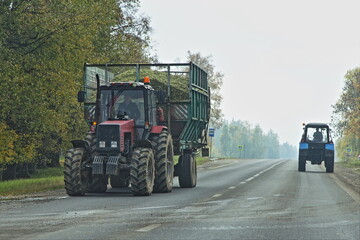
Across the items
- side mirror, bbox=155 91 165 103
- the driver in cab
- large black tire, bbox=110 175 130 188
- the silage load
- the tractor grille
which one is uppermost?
the silage load

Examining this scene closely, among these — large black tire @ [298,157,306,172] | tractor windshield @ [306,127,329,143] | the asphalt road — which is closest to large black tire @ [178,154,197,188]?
the asphalt road

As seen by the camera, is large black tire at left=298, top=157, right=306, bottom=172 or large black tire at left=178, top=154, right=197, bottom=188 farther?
large black tire at left=298, top=157, right=306, bottom=172

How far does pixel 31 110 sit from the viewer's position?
24.3m

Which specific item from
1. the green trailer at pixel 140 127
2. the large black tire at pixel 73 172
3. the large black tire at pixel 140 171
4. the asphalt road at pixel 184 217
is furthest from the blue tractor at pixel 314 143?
the large black tire at pixel 73 172

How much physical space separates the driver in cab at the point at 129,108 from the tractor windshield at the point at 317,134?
2140cm

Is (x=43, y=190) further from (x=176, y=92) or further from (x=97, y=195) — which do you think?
(x=176, y=92)

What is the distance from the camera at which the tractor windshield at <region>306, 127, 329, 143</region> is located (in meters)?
37.3

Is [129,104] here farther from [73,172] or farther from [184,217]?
[184,217]

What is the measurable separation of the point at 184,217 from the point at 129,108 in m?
6.86

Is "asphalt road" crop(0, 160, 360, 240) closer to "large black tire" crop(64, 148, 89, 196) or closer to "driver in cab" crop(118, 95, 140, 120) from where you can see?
"large black tire" crop(64, 148, 89, 196)

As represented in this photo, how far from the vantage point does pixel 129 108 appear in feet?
58.0

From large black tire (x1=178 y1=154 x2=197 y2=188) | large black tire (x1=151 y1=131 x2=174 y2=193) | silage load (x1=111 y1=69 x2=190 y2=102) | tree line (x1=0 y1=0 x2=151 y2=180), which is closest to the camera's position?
large black tire (x1=151 y1=131 x2=174 y2=193)


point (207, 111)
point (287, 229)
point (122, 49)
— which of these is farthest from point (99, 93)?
point (122, 49)

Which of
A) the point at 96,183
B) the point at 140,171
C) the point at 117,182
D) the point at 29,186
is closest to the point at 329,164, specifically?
the point at 117,182
